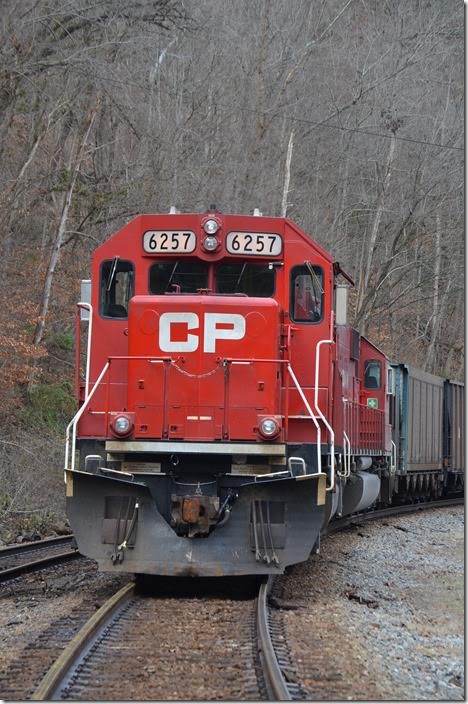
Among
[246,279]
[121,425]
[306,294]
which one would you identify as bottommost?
[121,425]

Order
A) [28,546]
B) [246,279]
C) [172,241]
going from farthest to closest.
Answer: [28,546], [246,279], [172,241]

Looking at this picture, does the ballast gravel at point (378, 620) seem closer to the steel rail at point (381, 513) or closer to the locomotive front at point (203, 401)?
the steel rail at point (381, 513)

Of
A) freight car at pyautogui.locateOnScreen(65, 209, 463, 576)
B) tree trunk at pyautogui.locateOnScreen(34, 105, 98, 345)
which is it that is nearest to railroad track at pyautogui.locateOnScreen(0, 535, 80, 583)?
freight car at pyautogui.locateOnScreen(65, 209, 463, 576)

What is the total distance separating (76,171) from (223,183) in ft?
17.0

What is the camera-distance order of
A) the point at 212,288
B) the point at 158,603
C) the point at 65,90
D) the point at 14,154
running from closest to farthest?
the point at 158,603 → the point at 212,288 → the point at 65,90 → the point at 14,154

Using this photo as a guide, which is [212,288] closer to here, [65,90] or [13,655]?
[13,655]

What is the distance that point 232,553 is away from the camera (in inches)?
350

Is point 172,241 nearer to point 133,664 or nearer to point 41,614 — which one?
point 41,614

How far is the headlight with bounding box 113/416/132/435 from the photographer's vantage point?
9172mm

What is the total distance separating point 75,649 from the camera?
6387 millimetres

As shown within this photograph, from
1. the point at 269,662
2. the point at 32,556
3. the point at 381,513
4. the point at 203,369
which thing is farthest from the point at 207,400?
the point at 381,513

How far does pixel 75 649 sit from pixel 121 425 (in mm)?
3055

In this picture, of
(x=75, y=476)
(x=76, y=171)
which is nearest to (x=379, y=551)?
(x=75, y=476)

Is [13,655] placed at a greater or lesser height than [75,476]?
lesser
